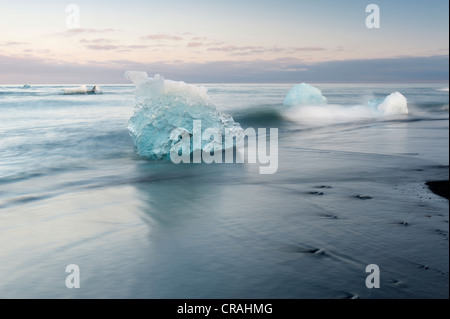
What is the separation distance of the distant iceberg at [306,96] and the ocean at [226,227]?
727 inches

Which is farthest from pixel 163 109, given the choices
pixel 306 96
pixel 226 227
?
pixel 306 96

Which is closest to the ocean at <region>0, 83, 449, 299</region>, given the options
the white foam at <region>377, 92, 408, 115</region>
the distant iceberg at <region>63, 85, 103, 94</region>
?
the white foam at <region>377, 92, 408, 115</region>

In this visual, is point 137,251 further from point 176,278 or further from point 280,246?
point 280,246

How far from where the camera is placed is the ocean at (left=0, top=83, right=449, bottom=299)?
3.54 m

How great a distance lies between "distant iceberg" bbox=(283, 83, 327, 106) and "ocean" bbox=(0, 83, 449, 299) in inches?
Answer: 727

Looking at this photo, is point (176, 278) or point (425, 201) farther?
point (425, 201)

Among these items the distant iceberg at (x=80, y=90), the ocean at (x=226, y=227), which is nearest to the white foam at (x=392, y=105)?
the ocean at (x=226, y=227)

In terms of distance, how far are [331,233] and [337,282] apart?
1.15 m

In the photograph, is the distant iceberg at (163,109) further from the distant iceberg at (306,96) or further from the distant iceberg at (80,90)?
the distant iceberg at (80,90)

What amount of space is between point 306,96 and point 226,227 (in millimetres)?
24663

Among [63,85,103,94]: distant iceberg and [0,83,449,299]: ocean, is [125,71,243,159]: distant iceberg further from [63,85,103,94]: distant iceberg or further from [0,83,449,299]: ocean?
[63,85,103,94]: distant iceberg

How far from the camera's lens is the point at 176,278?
3.67 m

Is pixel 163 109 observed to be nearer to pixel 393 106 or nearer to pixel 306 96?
pixel 393 106

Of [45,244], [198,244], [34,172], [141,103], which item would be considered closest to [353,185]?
[198,244]
